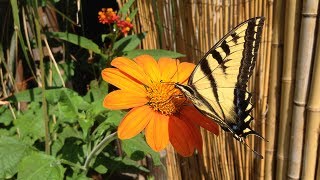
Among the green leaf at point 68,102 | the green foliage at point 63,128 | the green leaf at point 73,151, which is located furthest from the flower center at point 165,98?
the green leaf at point 73,151

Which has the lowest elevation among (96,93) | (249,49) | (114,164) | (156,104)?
(114,164)

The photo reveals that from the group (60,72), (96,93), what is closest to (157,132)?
(96,93)

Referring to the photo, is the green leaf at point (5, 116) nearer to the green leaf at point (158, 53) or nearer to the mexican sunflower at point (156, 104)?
the green leaf at point (158, 53)

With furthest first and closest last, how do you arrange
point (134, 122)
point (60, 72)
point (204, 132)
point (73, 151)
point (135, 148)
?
point (60, 72)
point (204, 132)
point (73, 151)
point (135, 148)
point (134, 122)

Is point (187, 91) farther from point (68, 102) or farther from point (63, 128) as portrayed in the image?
point (63, 128)

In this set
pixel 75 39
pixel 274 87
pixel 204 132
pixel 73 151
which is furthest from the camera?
pixel 204 132

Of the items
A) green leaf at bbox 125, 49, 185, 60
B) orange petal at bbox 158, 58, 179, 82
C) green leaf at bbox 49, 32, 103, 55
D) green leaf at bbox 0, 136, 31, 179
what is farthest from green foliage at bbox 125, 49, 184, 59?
green leaf at bbox 0, 136, 31, 179

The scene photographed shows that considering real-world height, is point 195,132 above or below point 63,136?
above
